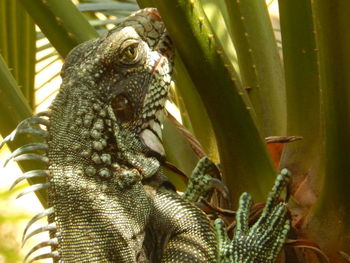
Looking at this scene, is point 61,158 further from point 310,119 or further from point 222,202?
point 310,119

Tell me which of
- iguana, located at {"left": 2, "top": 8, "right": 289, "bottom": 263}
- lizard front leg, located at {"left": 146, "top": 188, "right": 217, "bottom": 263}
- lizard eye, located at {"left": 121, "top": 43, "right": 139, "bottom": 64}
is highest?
lizard eye, located at {"left": 121, "top": 43, "right": 139, "bottom": 64}

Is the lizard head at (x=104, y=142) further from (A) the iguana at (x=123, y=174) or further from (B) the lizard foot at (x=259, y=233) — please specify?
(B) the lizard foot at (x=259, y=233)

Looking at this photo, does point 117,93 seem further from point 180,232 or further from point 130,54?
point 180,232

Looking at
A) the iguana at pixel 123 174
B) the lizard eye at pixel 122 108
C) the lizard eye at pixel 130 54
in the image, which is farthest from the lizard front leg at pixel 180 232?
the lizard eye at pixel 130 54

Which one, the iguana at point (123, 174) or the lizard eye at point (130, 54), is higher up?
the lizard eye at point (130, 54)

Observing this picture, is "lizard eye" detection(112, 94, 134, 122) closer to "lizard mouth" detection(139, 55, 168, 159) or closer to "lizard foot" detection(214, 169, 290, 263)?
"lizard mouth" detection(139, 55, 168, 159)

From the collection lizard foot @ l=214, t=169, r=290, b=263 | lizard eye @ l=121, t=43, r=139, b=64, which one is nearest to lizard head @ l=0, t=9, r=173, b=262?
lizard eye @ l=121, t=43, r=139, b=64

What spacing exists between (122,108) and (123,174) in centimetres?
29

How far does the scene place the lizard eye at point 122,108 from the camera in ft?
8.98

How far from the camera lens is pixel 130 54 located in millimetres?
2738

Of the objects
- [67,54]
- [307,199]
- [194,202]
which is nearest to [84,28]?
[67,54]

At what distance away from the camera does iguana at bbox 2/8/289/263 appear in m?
2.50

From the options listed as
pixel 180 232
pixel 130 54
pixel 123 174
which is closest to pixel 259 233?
pixel 180 232

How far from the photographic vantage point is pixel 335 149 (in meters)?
2.21
